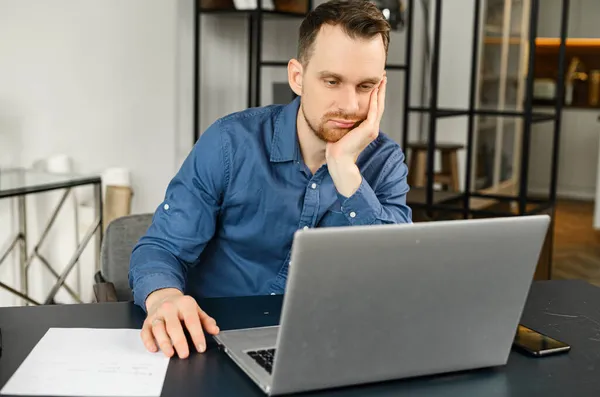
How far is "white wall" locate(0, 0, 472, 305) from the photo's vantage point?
341 centimetres

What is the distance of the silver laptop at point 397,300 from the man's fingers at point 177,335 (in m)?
0.09

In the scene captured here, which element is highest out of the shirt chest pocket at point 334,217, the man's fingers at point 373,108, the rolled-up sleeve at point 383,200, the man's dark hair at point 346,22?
the man's dark hair at point 346,22

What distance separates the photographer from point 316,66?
5.57 ft

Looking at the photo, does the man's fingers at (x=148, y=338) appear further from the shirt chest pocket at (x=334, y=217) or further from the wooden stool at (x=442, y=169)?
the wooden stool at (x=442, y=169)

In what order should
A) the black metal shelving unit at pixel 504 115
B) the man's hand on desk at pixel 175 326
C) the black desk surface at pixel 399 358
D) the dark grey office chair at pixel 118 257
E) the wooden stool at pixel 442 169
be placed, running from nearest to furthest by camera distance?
the black desk surface at pixel 399 358 → the man's hand on desk at pixel 175 326 → the dark grey office chair at pixel 118 257 → the black metal shelving unit at pixel 504 115 → the wooden stool at pixel 442 169

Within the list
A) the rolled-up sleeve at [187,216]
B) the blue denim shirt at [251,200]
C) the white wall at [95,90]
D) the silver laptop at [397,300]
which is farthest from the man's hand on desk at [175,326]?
the white wall at [95,90]

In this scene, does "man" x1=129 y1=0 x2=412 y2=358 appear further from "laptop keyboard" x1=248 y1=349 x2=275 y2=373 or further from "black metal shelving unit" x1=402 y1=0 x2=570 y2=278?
"black metal shelving unit" x1=402 y1=0 x2=570 y2=278

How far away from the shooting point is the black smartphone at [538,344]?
1318mm

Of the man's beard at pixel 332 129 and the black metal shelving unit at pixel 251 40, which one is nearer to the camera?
the man's beard at pixel 332 129

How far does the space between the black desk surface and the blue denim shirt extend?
25 cm

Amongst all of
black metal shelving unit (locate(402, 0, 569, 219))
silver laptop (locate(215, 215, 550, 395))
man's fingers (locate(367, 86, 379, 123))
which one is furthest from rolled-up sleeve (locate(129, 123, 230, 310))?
black metal shelving unit (locate(402, 0, 569, 219))

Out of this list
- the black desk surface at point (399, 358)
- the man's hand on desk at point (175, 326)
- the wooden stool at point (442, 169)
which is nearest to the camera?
the black desk surface at point (399, 358)

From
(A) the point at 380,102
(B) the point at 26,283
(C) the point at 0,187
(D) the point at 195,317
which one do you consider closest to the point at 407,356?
(D) the point at 195,317

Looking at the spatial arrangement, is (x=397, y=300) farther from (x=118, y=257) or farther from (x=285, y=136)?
(x=118, y=257)
